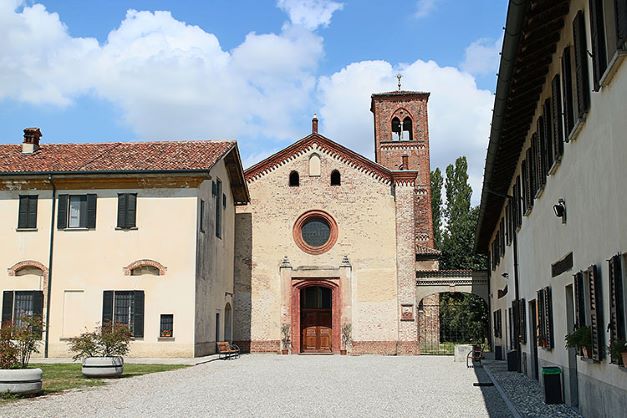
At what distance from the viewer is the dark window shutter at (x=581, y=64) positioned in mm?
9078

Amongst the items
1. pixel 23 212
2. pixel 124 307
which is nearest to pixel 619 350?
pixel 124 307

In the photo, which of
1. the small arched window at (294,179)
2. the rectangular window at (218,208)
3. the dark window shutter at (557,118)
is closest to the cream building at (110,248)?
the rectangular window at (218,208)

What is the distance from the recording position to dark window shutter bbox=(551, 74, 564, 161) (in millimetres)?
11250

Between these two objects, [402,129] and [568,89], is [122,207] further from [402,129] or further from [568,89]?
[402,129]

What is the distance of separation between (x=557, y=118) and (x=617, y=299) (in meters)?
4.40

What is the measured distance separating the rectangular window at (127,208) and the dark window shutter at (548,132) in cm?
1765

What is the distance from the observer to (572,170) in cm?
1044

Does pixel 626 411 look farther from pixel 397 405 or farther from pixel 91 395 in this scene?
pixel 91 395

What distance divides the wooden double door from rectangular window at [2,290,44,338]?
12298 millimetres

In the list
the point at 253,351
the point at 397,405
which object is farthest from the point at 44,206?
→ the point at 397,405

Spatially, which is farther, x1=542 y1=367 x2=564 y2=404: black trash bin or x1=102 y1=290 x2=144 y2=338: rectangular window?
x1=102 y1=290 x2=144 y2=338: rectangular window

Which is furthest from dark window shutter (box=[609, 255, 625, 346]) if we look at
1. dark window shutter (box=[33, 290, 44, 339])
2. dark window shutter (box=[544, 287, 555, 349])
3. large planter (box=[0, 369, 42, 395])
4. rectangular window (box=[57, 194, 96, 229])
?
dark window shutter (box=[33, 290, 44, 339])

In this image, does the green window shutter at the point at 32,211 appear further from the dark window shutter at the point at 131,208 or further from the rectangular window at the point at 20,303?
the dark window shutter at the point at 131,208

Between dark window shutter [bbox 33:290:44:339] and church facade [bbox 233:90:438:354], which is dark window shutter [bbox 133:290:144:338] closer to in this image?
dark window shutter [bbox 33:290:44:339]
